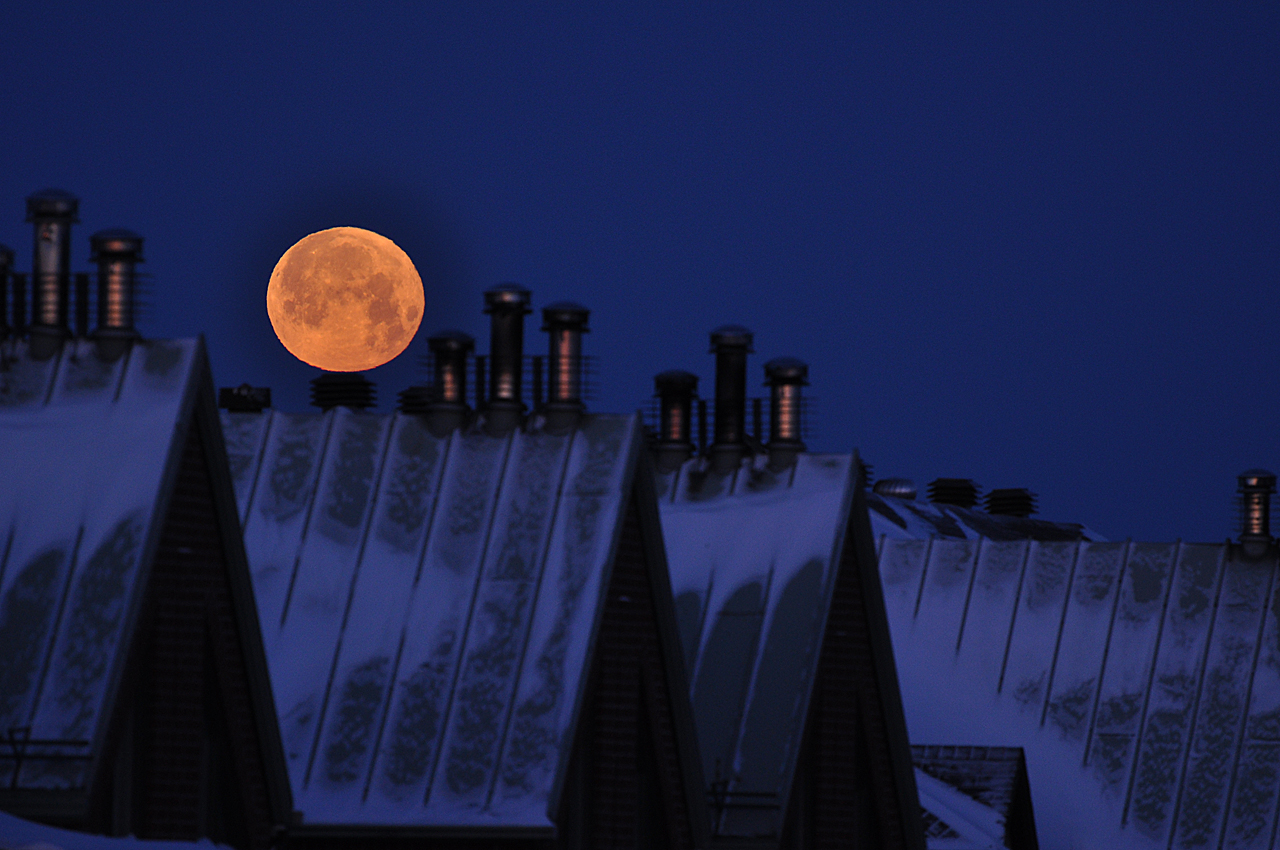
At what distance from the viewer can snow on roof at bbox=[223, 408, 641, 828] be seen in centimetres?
3106

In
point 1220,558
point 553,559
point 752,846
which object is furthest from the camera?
point 1220,558

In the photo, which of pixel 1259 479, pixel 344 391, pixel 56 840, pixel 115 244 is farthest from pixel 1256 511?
pixel 56 840

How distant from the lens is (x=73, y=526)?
2712 centimetres

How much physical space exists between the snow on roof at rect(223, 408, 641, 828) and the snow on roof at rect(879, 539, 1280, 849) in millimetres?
17450

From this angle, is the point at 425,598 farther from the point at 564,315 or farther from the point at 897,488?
the point at 897,488

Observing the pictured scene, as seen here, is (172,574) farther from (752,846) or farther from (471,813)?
(752,846)

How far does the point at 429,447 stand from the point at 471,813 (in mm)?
6437

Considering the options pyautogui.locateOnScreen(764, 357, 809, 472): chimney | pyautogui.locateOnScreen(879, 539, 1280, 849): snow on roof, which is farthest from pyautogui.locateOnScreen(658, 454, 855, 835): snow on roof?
pyautogui.locateOnScreen(879, 539, 1280, 849): snow on roof

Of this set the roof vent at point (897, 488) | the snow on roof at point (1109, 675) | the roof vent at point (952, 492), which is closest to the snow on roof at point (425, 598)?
the snow on roof at point (1109, 675)

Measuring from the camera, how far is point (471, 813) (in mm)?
30641

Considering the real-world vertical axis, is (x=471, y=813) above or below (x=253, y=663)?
below

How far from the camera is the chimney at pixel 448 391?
116ft

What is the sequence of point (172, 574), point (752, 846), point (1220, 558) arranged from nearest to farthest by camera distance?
1. point (172, 574)
2. point (752, 846)
3. point (1220, 558)

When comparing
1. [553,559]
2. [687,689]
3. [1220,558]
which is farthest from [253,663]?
[1220,558]
